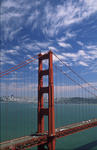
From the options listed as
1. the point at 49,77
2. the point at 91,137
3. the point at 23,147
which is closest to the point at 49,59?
the point at 49,77

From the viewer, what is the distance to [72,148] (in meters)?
24.5

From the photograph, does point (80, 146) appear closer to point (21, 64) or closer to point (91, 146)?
point (91, 146)

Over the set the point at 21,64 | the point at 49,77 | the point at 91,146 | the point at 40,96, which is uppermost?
the point at 21,64

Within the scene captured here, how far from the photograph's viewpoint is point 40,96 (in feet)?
66.1

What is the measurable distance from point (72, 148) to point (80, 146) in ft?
6.39

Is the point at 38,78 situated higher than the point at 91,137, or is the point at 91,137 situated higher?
the point at 38,78

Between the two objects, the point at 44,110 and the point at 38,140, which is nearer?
the point at 38,140

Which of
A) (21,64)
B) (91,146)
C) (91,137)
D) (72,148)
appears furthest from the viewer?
(91,137)

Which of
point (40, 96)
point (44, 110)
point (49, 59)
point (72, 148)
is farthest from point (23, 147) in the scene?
point (72, 148)

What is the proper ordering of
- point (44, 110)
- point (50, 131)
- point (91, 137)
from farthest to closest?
point (91, 137), point (44, 110), point (50, 131)

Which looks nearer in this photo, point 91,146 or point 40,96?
point 40,96

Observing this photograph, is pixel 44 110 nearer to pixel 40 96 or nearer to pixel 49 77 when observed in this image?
pixel 40 96

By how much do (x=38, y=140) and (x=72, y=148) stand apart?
958cm

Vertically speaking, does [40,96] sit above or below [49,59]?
below
